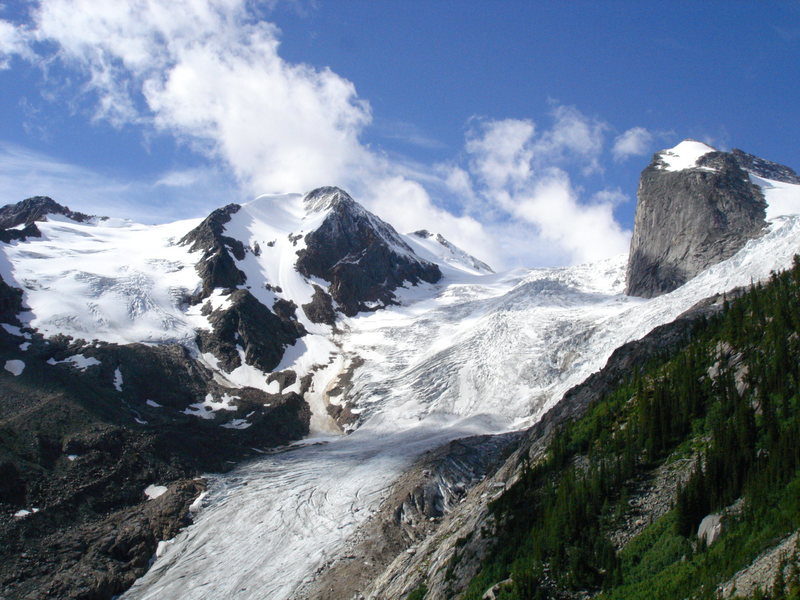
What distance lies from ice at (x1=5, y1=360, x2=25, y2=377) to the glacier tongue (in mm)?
28286

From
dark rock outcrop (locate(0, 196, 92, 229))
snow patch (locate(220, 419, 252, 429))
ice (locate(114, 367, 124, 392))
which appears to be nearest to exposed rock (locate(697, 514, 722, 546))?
snow patch (locate(220, 419, 252, 429))

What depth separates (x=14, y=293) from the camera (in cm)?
9200

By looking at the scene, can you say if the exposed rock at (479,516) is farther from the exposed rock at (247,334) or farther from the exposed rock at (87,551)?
the exposed rock at (247,334)

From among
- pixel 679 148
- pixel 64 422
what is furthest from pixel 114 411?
pixel 679 148

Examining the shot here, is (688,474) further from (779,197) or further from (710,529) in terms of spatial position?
(779,197)

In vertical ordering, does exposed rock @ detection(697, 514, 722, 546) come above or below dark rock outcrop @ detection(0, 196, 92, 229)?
below

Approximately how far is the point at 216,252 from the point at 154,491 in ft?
231

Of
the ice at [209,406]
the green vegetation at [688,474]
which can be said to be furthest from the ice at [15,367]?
the green vegetation at [688,474]

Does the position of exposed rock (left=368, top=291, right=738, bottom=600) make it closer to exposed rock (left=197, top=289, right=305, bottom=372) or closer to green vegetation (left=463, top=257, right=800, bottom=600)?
green vegetation (left=463, top=257, right=800, bottom=600)

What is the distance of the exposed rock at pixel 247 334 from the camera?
97.4 m

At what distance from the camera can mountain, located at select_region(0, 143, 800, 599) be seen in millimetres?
48094

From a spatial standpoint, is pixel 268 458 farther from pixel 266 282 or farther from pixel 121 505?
pixel 266 282

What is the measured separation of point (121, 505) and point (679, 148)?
403ft

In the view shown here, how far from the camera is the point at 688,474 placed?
27.9 metres
